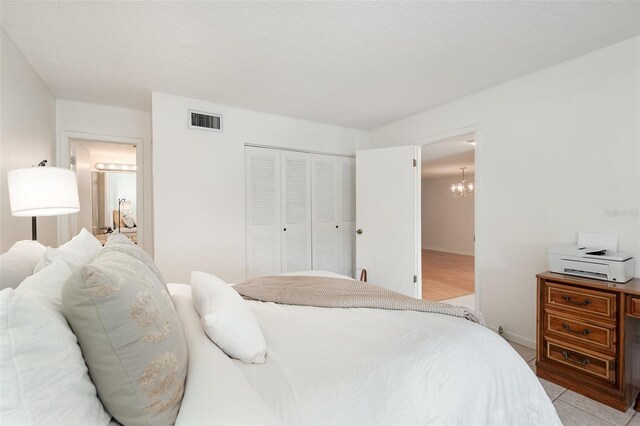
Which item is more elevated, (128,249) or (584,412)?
(128,249)

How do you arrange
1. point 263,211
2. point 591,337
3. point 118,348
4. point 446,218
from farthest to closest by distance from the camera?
1. point 446,218
2. point 263,211
3. point 591,337
4. point 118,348

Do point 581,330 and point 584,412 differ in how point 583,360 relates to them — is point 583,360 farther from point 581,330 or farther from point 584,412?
point 584,412

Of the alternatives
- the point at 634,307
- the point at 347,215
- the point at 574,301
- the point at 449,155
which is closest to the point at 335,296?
the point at 574,301

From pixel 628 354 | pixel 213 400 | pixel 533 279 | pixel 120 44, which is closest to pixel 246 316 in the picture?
pixel 213 400

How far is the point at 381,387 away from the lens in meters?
1.03

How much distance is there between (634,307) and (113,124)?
4.71m

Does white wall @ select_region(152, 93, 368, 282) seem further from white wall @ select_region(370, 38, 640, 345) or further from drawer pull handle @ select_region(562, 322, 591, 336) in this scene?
drawer pull handle @ select_region(562, 322, 591, 336)

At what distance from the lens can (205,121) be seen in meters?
3.18

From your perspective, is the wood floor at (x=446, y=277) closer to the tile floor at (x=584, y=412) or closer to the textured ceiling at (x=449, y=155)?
the tile floor at (x=584, y=412)

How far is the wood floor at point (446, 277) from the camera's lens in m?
4.27

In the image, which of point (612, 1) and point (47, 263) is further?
point (612, 1)

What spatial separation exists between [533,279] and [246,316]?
256 centimetres

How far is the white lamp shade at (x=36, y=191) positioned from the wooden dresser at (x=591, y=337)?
3.19 m

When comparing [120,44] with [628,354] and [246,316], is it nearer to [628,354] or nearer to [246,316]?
[246,316]
